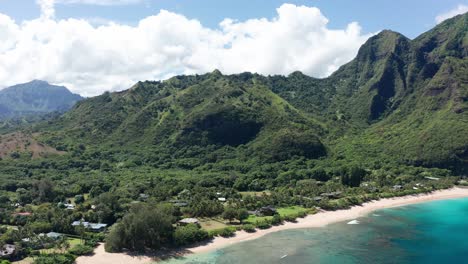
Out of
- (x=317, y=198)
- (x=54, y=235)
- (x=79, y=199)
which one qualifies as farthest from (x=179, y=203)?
(x=317, y=198)

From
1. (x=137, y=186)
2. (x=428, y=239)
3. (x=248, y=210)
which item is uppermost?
(x=137, y=186)

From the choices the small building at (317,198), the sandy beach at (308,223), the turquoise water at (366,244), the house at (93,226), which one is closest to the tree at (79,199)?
the house at (93,226)

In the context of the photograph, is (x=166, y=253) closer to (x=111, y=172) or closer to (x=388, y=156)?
(x=111, y=172)

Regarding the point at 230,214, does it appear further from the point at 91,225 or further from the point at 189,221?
the point at 91,225

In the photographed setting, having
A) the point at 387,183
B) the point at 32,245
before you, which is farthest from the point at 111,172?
the point at 387,183

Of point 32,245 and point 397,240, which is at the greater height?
point 32,245

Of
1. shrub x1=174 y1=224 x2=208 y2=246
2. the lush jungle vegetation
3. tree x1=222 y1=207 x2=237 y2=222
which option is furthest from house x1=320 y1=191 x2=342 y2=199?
shrub x1=174 y1=224 x2=208 y2=246

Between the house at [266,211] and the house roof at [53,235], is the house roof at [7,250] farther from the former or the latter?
the house at [266,211]
